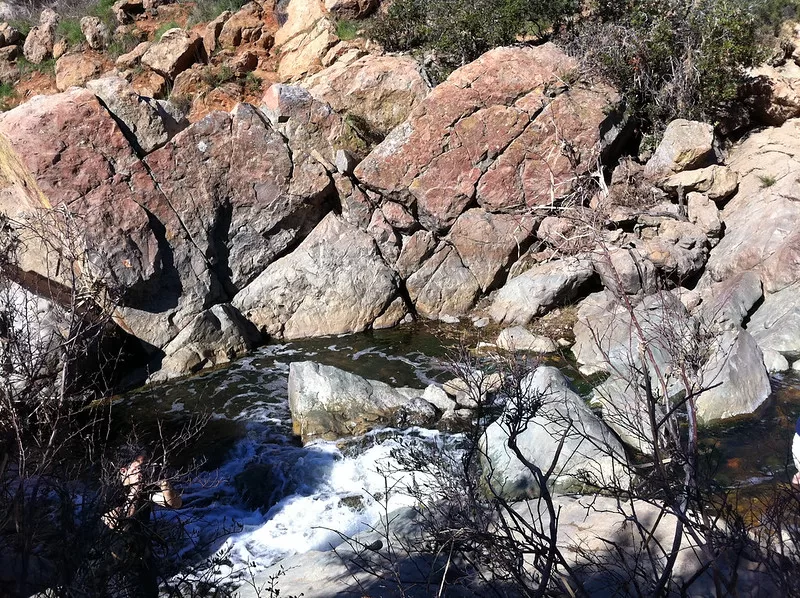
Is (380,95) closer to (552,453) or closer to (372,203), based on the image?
(372,203)

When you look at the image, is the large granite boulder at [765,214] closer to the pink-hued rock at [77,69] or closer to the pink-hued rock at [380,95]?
the pink-hued rock at [380,95]

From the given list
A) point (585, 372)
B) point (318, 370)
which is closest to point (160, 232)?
point (318, 370)

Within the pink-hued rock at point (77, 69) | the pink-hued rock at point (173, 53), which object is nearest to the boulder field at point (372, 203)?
the pink-hued rock at point (173, 53)

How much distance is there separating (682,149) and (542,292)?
3.20m

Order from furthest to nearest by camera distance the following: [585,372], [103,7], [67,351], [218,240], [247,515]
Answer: [103,7]
[218,240]
[585,372]
[247,515]
[67,351]

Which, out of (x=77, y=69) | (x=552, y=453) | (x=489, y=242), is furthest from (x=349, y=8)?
(x=552, y=453)

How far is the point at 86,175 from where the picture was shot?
9.14m

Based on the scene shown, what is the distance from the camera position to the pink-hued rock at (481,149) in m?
10.3

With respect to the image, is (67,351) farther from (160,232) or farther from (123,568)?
(160,232)

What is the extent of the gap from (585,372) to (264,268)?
5.24 metres

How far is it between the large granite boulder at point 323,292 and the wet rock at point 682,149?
4.49 metres

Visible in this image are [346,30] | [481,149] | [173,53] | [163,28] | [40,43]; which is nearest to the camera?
[481,149]

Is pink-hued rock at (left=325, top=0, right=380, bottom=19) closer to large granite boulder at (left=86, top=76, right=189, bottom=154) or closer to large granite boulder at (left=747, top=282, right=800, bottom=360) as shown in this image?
large granite boulder at (left=86, top=76, right=189, bottom=154)

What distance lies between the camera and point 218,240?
10055 millimetres
